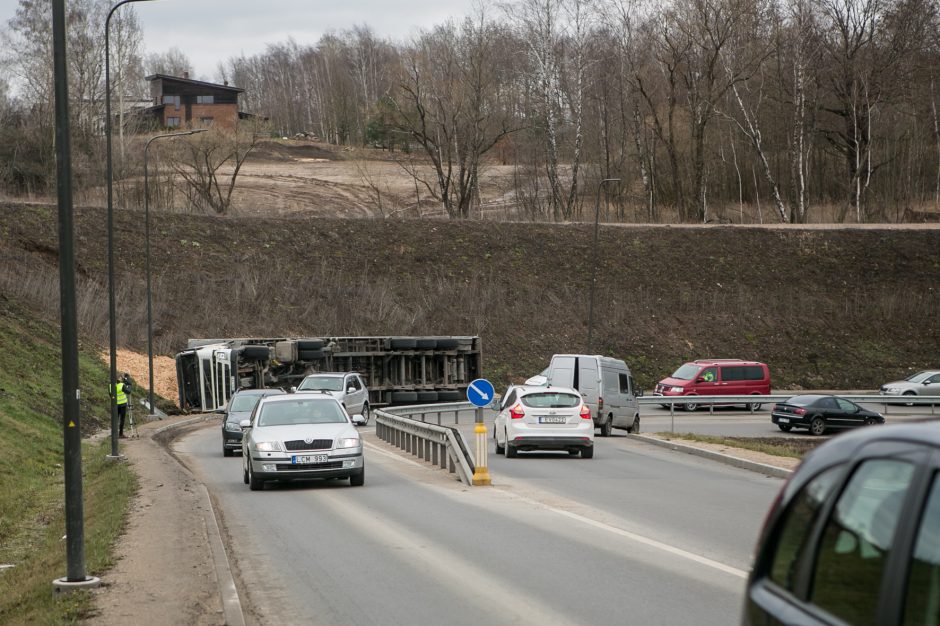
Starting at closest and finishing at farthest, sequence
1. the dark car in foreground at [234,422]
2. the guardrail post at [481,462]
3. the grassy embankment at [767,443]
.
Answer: the guardrail post at [481,462] < the grassy embankment at [767,443] < the dark car in foreground at [234,422]

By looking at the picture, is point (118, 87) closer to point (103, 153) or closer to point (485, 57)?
point (103, 153)

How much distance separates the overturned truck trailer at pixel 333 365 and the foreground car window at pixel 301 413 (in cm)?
2178

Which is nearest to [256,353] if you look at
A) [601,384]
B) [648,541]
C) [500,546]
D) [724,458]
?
[601,384]

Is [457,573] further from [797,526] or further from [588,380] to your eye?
[588,380]

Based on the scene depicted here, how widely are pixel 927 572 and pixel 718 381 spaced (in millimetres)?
43519

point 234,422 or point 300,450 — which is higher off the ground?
point 300,450

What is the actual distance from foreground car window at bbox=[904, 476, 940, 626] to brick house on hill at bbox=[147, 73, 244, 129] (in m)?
110

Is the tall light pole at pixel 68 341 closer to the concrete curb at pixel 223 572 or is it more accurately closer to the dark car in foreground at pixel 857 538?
the concrete curb at pixel 223 572

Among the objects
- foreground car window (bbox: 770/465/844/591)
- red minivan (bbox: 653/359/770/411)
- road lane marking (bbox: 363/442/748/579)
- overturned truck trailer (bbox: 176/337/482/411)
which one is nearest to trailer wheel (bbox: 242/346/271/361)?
overturned truck trailer (bbox: 176/337/482/411)

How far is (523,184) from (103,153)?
3578cm

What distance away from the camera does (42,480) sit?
24.3 metres

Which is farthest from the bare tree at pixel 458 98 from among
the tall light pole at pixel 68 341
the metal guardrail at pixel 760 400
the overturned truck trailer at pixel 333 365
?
the tall light pole at pixel 68 341

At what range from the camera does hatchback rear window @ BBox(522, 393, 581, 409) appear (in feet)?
81.0

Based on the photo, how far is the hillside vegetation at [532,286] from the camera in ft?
192
